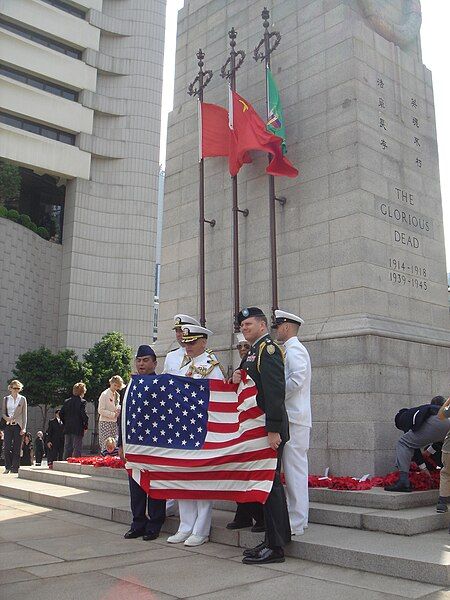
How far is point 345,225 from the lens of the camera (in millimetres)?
9312

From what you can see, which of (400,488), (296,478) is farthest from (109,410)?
(296,478)

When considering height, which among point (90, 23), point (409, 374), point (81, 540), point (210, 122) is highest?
point (90, 23)

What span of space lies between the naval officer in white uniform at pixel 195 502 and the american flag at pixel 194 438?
22 cm

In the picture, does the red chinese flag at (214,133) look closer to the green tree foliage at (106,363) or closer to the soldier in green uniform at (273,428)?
the soldier in green uniform at (273,428)

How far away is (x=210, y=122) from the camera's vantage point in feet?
37.6

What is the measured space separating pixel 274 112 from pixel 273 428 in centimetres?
652

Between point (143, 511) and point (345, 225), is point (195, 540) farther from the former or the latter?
point (345, 225)

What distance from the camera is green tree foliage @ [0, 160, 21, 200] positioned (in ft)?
133

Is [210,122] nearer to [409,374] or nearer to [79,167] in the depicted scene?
[409,374]

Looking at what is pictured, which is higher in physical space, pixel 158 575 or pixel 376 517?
pixel 376 517

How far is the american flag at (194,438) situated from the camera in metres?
5.84

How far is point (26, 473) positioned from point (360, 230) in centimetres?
799

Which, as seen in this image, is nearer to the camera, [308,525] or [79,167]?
[308,525]

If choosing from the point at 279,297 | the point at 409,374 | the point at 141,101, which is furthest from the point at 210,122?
the point at 141,101
